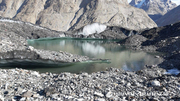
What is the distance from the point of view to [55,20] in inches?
3664

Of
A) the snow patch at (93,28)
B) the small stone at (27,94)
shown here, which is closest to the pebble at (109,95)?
the small stone at (27,94)

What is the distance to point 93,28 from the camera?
199 feet

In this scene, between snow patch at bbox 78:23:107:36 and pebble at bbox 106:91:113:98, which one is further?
snow patch at bbox 78:23:107:36

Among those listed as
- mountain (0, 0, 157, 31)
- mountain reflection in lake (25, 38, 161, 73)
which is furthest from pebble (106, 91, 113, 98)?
mountain (0, 0, 157, 31)

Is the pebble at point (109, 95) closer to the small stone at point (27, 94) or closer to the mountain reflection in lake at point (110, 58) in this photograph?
the small stone at point (27, 94)

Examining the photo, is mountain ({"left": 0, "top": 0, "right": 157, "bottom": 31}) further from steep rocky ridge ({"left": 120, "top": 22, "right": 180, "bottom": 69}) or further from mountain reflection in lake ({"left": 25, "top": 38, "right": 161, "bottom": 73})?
mountain reflection in lake ({"left": 25, "top": 38, "right": 161, "bottom": 73})

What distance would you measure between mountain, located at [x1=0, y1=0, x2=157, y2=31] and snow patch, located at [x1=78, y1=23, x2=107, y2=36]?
99.1 feet

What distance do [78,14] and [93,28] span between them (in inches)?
1677

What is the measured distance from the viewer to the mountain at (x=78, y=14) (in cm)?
9282

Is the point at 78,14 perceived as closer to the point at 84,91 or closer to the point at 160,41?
the point at 160,41

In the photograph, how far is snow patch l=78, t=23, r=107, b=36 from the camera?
6012 centimetres

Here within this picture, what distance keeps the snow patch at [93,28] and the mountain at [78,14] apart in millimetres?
30208

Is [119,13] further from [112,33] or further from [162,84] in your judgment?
[162,84]

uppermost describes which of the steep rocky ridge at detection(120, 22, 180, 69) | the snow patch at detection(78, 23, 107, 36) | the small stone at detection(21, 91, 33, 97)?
the snow patch at detection(78, 23, 107, 36)
